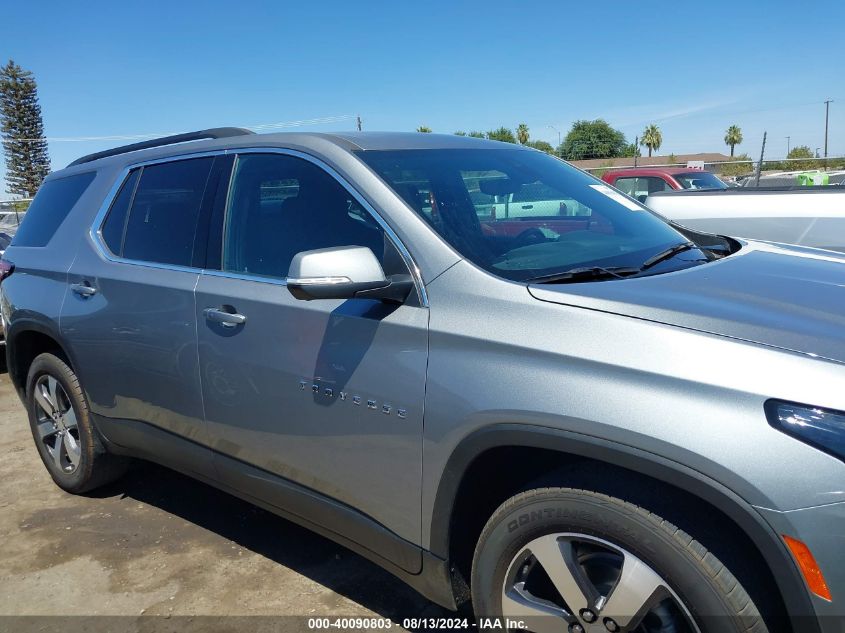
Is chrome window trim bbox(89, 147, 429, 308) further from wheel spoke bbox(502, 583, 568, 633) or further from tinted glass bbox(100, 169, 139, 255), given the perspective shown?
wheel spoke bbox(502, 583, 568, 633)

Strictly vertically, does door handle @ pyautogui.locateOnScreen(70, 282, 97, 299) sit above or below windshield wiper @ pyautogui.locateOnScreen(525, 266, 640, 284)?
below

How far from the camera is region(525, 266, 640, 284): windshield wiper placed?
2162mm

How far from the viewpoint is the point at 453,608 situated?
2.33 meters

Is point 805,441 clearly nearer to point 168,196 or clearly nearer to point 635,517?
point 635,517

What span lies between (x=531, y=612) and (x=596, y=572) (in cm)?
25

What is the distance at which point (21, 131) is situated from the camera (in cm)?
5506

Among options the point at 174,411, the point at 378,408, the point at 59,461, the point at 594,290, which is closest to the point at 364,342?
the point at 378,408

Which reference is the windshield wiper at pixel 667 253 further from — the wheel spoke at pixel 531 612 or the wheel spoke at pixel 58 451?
the wheel spoke at pixel 58 451

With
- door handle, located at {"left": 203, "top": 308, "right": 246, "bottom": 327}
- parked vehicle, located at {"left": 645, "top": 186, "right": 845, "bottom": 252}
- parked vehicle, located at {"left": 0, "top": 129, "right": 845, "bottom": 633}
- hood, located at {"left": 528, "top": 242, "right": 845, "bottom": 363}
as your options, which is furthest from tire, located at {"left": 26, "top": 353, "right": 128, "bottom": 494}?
parked vehicle, located at {"left": 645, "top": 186, "right": 845, "bottom": 252}

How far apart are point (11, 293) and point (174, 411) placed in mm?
1749

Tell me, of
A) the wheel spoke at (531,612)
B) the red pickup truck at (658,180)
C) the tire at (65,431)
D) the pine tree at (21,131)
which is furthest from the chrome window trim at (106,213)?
the pine tree at (21,131)

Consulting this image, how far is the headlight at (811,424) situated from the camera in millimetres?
1513

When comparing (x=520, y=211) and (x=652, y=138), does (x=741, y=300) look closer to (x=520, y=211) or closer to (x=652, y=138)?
(x=520, y=211)

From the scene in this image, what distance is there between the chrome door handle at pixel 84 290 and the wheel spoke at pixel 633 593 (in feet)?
9.13
